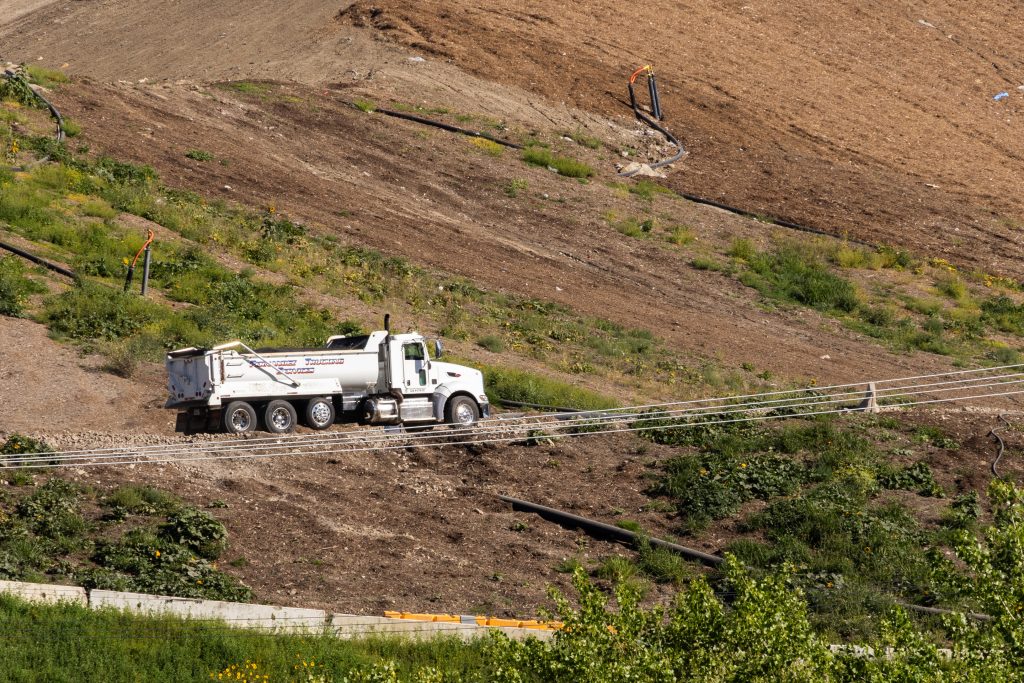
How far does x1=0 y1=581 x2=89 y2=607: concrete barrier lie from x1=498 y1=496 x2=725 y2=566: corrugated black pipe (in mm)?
8973

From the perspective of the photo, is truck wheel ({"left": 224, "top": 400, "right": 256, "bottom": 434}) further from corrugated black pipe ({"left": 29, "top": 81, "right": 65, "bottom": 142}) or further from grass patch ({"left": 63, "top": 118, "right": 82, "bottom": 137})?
grass patch ({"left": 63, "top": 118, "right": 82, "bottom": 137})

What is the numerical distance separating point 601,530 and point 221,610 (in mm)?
8152

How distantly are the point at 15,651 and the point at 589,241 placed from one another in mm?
29689

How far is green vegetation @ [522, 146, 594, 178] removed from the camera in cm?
4897

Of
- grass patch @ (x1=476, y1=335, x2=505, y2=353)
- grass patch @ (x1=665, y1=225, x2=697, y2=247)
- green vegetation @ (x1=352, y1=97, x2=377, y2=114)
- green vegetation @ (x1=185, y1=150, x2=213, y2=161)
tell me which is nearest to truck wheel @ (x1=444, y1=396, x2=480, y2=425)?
grass patch @ (x1=476, y1=335, x2=505, y2=353)

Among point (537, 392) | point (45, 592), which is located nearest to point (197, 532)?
point (45, 592)

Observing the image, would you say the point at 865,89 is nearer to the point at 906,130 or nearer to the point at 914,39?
the point at 906,130

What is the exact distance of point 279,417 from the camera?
2611cm

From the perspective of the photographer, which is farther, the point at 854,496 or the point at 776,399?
the point at 776,399

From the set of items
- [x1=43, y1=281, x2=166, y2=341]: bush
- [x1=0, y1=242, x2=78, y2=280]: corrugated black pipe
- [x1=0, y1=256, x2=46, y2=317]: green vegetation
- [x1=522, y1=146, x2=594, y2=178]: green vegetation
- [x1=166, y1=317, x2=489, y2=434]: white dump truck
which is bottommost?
[x1=166, y1=317, x2=489, y2=434]: white dump truck

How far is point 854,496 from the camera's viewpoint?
86.7ft

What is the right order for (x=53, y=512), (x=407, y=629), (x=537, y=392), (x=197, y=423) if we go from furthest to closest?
(x=537, y=392)
(x=197, y=423)
(x=53, y=512)
(x=407, y=629)

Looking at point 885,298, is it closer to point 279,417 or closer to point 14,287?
point 279,417

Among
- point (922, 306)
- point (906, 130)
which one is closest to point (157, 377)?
point (922, 306)
